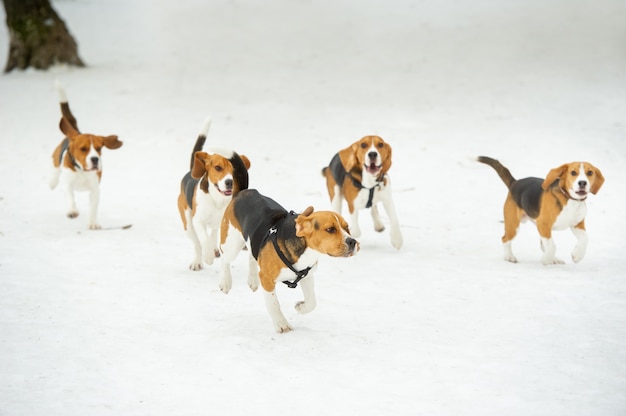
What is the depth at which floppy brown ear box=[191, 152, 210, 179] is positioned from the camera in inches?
251

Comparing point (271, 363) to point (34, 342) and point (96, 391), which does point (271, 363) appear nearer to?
point (96, 391)

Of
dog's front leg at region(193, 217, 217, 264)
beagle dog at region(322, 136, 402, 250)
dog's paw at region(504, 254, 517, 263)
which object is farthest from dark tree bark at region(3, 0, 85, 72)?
dog's paw at region(504, 254, 517, 263)

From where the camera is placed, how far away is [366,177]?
293 inches

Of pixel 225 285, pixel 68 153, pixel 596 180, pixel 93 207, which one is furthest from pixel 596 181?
pixel 68 153

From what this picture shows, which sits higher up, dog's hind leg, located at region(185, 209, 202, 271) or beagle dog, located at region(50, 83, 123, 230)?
beagle dog, located at region(50, 83, 123, 230)

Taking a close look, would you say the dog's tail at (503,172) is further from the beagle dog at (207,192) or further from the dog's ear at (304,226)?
the dog's ear at (304,226)

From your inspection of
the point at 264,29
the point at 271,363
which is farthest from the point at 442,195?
the point at 264,29

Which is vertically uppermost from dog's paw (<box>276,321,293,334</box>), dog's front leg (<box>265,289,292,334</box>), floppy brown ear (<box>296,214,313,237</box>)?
floppy brown ear (<box>296,214,313,237</box>)

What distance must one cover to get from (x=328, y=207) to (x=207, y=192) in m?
2.71

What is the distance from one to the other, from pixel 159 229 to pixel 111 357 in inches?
133

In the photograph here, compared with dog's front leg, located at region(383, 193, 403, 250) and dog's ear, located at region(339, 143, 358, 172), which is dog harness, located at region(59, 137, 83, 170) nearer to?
dog's ear, located at region(339, 143, 358, 172)

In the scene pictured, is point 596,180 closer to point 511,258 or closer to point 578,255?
point 578,255

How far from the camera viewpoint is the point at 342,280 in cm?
670

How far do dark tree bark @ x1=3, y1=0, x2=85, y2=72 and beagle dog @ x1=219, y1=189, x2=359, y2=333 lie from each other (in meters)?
10.6
